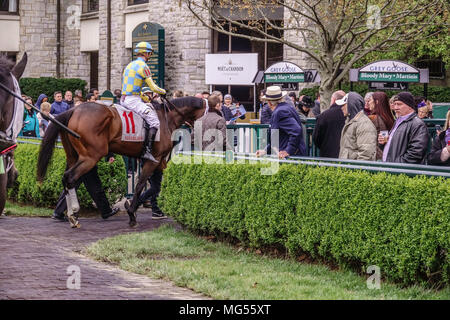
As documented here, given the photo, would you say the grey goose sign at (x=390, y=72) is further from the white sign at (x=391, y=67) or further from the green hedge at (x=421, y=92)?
the green hedge at (x=421, y=92)

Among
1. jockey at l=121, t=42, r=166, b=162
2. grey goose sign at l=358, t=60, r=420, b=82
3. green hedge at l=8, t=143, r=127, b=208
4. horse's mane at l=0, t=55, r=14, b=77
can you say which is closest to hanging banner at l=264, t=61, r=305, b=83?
grey goose sign at l=358, t=60, r=420, b=82

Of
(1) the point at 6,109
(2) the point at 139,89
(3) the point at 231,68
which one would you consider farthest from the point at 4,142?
(3) the point at 231,68

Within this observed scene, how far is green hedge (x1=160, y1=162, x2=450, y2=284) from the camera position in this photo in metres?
7.41

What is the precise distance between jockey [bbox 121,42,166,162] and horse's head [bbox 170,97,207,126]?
65 cm

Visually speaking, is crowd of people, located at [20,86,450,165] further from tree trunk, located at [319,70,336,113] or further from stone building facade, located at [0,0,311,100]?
stone building facade, located at [0,0,311,100]

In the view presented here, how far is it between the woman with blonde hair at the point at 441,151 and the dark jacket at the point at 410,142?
0.42 ft

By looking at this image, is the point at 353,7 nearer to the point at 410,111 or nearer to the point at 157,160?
the point at 157,160

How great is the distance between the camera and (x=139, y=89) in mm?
Answer: 12680

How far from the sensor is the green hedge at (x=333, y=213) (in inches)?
292

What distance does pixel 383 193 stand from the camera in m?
7.88

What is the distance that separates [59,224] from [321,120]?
450cm

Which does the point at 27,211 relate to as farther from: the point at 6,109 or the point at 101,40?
the point at 101,40

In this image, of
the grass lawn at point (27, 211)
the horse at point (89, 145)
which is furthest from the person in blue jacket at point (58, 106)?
the horse at point (89, 145)

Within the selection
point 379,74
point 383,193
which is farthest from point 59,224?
point 379,74
